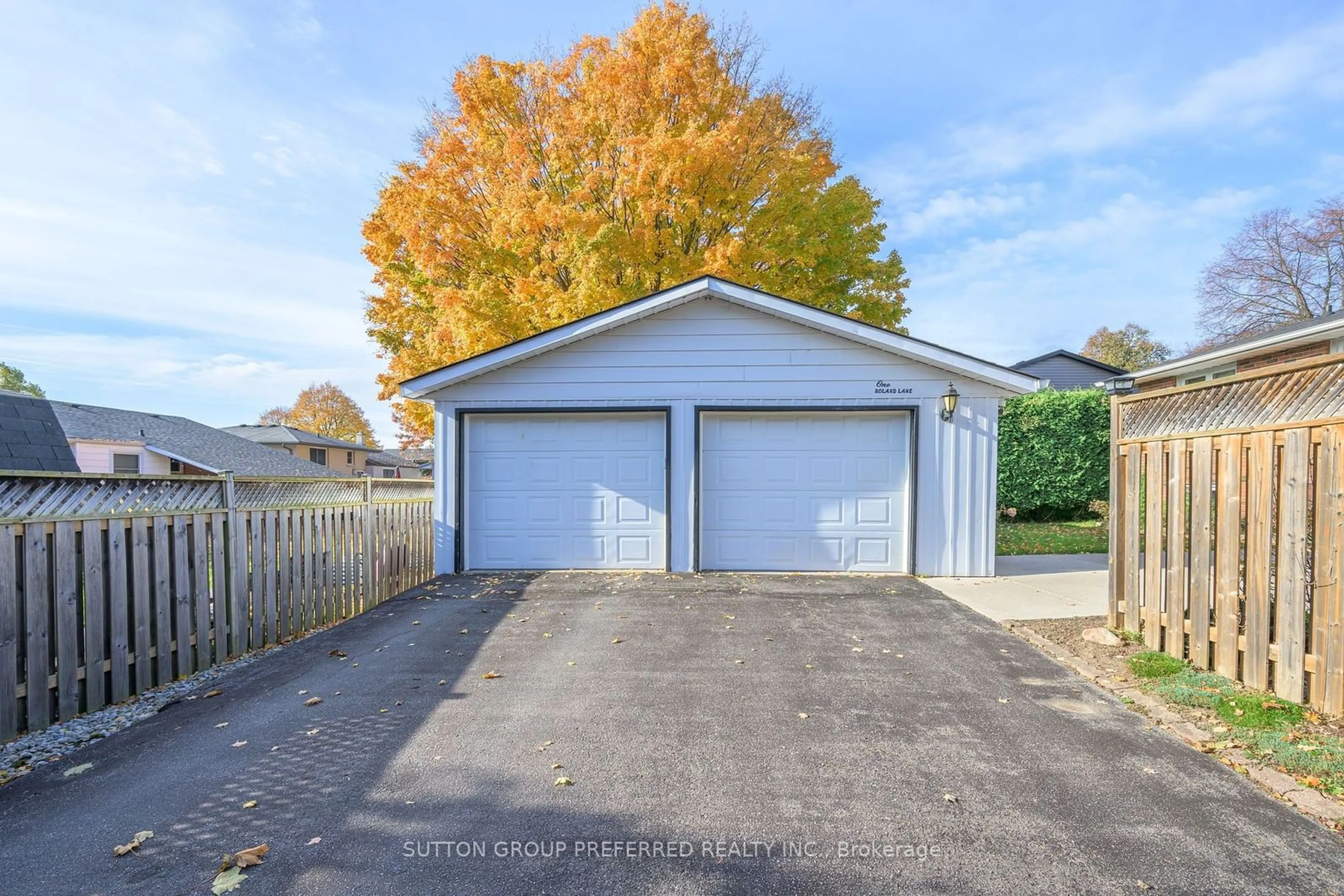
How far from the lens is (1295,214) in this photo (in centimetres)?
2427

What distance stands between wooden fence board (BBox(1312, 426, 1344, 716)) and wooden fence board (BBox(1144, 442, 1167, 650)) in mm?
1202

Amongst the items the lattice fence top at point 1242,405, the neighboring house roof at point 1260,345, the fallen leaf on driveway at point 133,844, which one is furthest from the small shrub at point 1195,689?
the neighboring house roof at point 1260,345

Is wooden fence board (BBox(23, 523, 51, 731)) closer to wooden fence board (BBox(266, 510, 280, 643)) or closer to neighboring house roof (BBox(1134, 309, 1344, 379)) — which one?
wooden fence board (BBox(266, 510, 280, 643))

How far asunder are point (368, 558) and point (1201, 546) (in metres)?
7.48

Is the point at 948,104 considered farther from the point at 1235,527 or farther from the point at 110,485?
the point at 110,485

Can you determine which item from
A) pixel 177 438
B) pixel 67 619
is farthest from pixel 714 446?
pixel 177 438

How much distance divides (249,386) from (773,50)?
49.1 metres

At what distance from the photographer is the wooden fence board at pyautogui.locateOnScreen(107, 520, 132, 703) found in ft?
12.8

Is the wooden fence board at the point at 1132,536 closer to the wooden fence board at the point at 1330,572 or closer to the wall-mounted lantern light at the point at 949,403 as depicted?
the wooden fence board at the point at 1330,572

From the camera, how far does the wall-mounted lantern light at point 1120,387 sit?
505 centimetres

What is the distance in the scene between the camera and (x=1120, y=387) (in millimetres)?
5082

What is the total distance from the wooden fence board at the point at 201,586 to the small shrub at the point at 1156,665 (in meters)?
6.72

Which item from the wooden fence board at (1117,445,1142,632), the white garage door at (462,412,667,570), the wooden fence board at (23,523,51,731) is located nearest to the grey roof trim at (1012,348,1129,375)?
the white garage door at (462,412,667,570)

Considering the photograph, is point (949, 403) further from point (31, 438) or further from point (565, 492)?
point (31, 438)
